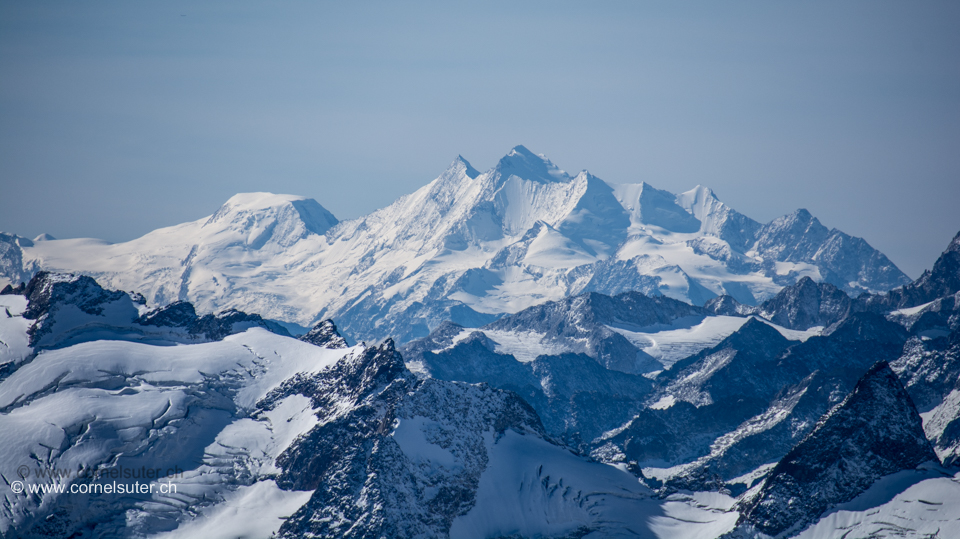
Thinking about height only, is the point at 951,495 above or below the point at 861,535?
above

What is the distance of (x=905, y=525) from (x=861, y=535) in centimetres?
857

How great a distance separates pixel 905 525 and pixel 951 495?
36.9 ft

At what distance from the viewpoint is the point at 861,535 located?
199 metres

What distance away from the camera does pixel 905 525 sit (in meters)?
196

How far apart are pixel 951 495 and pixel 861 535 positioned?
63.6 ft

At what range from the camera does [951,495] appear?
648ft
